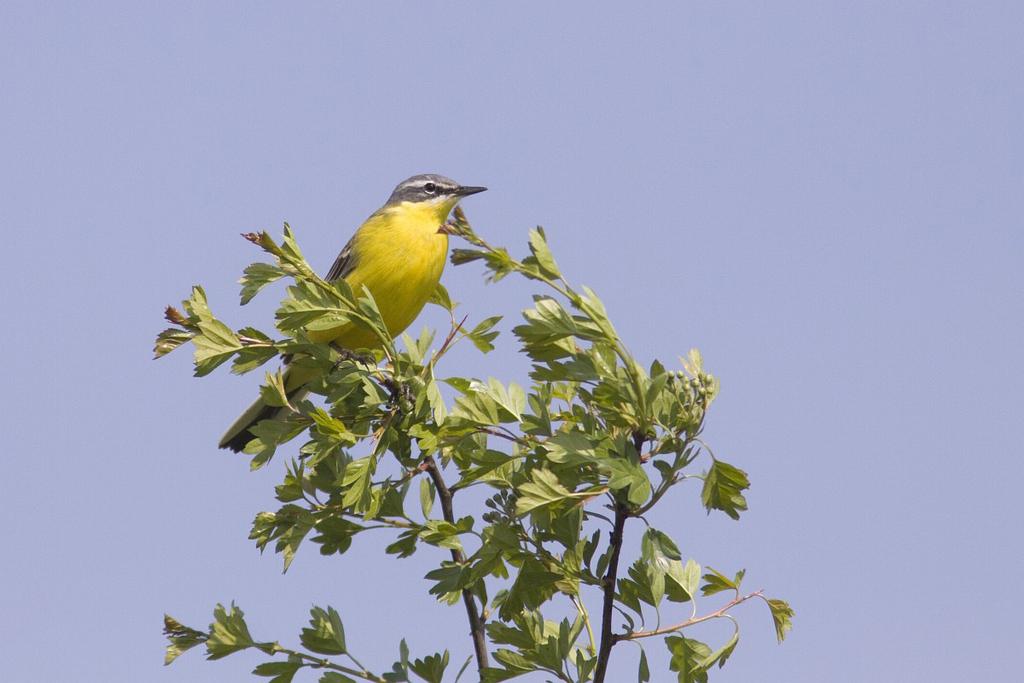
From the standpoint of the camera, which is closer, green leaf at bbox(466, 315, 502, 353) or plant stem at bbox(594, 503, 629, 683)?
plant stem at bbox(594, 503, 629, 683)

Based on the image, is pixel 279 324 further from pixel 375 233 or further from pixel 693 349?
pixel 375 233

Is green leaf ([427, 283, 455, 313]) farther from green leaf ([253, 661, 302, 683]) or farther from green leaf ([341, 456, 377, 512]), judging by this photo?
green leaf ([253, 661, 302, 683])

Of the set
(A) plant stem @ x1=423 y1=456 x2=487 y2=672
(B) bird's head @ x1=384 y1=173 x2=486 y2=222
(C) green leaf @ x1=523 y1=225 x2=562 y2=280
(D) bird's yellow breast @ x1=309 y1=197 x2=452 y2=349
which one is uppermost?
(B) bird's head @ x1=384 y1=173 x2=486 y2=222

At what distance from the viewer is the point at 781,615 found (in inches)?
155

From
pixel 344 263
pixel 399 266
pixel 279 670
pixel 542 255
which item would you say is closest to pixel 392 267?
pixel 399 266

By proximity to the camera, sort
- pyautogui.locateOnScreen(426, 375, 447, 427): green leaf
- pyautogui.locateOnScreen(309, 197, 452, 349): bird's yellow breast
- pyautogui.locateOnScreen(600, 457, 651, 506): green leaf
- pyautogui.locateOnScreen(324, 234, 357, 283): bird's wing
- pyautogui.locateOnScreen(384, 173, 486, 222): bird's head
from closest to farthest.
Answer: pyautogui.locateOnScreen(600, 457, 651, 506): green leaf < pyautogui.locateOnScreen(426, 375, 447, 427): green leaf < pyautogui.locateOnScreen(309, 197, 452, 349): bird's yellow breast < pyautogui.locateOnScreen(324, 234, 357, 283): bird's wing < pyautogui.locateOnScreen(384, 173, 486, 222): bird's head

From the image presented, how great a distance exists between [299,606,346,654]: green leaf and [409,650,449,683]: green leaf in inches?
12.6

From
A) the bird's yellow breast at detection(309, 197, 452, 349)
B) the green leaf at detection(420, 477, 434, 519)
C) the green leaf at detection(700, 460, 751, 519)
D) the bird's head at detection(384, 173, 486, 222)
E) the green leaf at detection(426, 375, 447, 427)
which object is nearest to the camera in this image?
the green leaf at detection(700, 460, 751, 519)

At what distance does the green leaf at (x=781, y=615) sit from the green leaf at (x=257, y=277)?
2.03 metres

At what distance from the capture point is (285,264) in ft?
13.0

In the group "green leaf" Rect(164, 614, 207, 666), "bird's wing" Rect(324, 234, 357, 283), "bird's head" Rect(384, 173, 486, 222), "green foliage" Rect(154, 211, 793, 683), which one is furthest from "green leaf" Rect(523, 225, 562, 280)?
"bird's head" Rect(384, 173, 486, 222)

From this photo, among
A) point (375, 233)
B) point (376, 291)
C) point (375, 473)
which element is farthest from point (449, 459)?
point (375, 233)

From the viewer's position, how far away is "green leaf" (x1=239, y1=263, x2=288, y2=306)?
3949 millimetres

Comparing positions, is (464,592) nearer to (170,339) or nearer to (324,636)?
(324,636)
